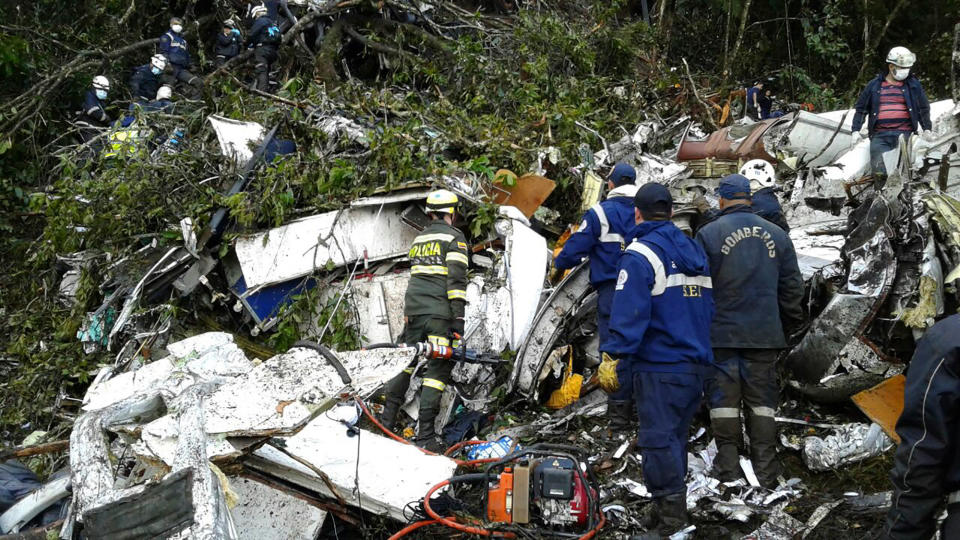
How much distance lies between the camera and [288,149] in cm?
678

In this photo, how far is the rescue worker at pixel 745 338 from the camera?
4.28 m

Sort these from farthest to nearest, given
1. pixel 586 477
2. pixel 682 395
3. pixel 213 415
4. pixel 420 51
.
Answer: pixel 420 51 < pixel 586 477 < pixel 682 395 < pixel 213 415

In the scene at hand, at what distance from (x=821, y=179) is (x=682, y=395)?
3684 millimetres

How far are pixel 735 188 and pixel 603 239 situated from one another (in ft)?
3.28

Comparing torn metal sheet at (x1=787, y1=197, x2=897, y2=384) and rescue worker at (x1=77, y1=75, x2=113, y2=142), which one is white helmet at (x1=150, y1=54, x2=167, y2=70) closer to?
rescue worker at (x1=77, y1=75, x2=113, y2=142)

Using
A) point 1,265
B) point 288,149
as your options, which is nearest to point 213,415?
point 288,149

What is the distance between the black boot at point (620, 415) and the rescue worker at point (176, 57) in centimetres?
678

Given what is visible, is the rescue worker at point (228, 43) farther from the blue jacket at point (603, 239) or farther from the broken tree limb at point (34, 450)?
the broken tree limb at point (34, 450)

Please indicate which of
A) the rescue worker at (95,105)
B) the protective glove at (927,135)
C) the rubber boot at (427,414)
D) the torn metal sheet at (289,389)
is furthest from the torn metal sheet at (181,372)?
the rescue worker at (95,105)

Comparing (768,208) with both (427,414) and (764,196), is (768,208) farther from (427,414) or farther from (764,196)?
(427,414)

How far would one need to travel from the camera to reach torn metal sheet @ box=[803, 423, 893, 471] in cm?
437

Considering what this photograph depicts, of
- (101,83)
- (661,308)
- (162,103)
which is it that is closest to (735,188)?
(661,308)

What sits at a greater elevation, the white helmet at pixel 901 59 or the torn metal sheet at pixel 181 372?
the white helmet at pixel 901 59

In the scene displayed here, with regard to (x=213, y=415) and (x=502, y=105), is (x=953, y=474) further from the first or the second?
(x=502, y=105)
